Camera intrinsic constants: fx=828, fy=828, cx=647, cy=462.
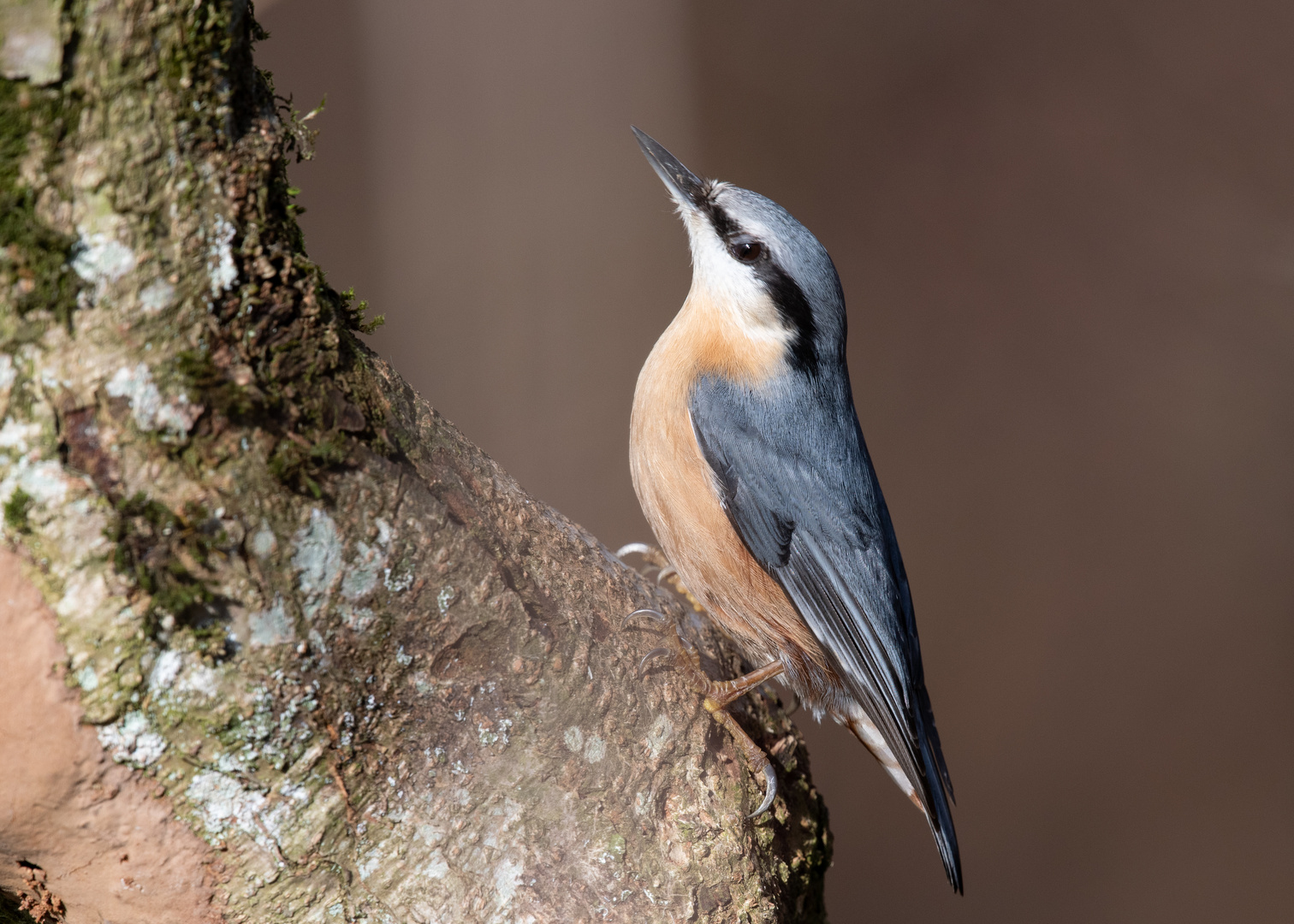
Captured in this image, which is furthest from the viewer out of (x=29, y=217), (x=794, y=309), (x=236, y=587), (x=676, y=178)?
(x=676, y=178)

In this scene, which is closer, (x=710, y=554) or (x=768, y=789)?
(x=768, y=789)

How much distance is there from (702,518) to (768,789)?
0.64 metres

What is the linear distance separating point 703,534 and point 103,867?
1.30 metres

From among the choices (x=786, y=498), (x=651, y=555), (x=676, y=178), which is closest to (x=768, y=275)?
(x=676, y=178)

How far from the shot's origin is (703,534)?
2.01 m

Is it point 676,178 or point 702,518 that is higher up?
point 676,178

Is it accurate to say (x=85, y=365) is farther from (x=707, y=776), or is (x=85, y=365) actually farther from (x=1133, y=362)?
(x=1133, y=362)

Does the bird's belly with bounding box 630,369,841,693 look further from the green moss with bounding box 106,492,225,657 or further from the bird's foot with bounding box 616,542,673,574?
the green moss with bounding box 106,492,225,657

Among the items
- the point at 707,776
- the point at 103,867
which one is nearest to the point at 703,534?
the point at 707,776

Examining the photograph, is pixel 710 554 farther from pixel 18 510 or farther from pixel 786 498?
pixel 18 510

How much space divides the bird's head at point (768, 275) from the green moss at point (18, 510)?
1.66 metres

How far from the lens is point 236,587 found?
102 cm

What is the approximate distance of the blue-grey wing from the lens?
6.51 feet

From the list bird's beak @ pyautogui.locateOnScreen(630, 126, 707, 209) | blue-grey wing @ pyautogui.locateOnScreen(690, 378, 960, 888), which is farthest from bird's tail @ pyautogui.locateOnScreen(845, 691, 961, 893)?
bird's beak @ pyautogui.locateOnScreen(630, 126, 707, 209)
